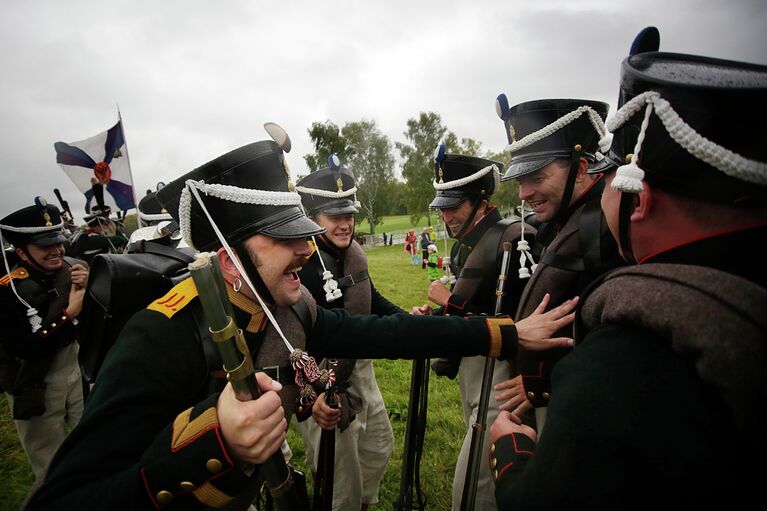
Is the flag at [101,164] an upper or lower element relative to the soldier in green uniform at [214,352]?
upper

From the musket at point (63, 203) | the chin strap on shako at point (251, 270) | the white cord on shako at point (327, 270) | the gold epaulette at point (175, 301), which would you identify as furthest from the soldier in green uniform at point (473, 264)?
the musket at point (63, 203)

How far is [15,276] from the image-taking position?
4277mm

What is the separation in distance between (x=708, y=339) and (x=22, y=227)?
681 cm

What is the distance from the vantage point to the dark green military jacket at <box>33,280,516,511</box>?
4.17 ft

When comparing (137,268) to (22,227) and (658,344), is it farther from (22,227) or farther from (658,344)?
(22,227)

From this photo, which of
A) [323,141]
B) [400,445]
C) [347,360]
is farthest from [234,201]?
[323,141]

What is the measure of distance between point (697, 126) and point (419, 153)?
149 ft

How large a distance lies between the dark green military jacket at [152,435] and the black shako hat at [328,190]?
2694mm

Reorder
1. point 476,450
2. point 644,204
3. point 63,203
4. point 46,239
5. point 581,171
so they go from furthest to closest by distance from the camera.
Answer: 1. point 63,203
2. point 46,239
3. point 581,171
4. point 476,450
5. point 644,204

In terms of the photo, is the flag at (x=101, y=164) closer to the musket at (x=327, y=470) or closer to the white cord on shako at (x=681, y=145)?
the musket at (x=327, y=470)

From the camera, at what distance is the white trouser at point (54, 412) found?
4367 mm

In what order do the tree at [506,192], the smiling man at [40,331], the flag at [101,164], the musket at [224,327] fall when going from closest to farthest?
the musket at [224,327]
the smiling man at [40,331]
the flag at [101,164]
the tree at [506,192]

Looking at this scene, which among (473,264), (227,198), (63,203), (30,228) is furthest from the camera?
(63,203)

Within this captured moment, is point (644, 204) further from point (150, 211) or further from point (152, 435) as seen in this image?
point (150, 211)
